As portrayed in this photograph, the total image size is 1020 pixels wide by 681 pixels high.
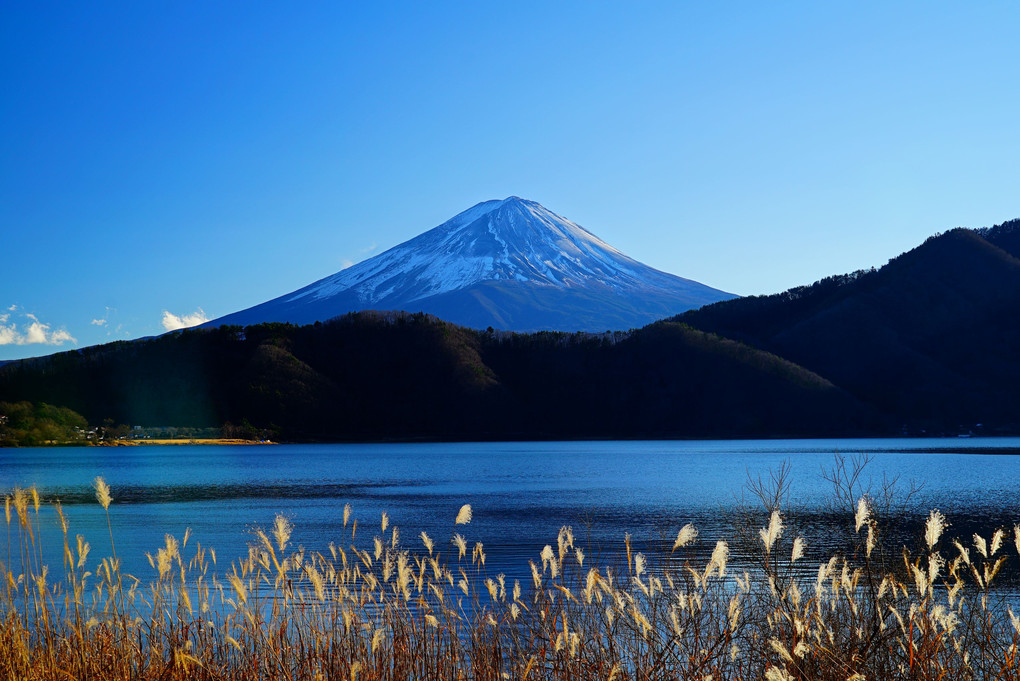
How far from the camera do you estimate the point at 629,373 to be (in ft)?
474

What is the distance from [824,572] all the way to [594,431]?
137 m

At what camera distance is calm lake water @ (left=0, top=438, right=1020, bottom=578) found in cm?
2294

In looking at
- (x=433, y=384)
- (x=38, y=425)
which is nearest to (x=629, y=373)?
(x=433, y=384)

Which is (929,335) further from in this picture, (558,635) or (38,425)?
(558,635)

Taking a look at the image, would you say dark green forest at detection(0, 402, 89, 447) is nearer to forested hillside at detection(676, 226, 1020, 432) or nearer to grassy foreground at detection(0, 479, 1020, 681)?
forested hillside at detection(676, 226, 1020, 432)

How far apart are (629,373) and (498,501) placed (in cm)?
11056

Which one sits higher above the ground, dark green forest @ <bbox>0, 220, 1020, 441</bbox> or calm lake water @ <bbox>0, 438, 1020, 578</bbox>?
dark green forest @ <bbox>0, 220, 1020, 441</bbox>

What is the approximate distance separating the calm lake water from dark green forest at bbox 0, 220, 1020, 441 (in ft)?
199

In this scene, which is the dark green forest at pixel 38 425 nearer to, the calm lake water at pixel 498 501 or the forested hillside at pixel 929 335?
the calm lake water at pixel 498 501

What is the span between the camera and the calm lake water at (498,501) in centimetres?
2294

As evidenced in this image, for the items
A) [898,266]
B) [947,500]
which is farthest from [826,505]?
[898,266]

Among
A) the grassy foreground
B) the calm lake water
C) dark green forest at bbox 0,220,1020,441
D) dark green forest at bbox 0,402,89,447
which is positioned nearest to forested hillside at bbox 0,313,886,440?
dark green forest at bbox 0,220,1020,441

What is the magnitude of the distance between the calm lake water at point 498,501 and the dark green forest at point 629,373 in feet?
199

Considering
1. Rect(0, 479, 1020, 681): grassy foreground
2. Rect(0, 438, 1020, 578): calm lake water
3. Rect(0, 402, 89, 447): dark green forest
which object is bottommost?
Rect(0, 438, 1020, 578): calm lake water
